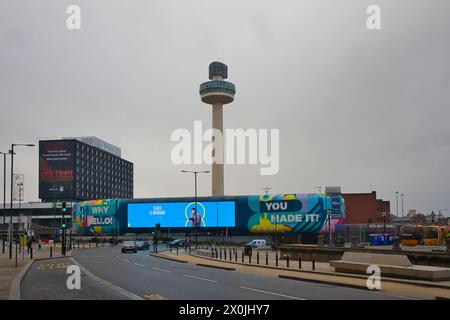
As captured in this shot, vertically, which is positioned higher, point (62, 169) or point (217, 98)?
point (217, 98)

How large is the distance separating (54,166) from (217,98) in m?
66.6

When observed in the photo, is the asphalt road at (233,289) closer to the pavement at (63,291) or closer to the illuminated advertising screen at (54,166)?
the pavement at (63,291)

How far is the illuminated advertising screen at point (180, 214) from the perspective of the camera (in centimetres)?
10494

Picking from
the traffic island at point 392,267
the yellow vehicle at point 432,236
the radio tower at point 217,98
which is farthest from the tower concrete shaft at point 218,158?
the traffic island at point 392,267

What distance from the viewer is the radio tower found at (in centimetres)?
12278

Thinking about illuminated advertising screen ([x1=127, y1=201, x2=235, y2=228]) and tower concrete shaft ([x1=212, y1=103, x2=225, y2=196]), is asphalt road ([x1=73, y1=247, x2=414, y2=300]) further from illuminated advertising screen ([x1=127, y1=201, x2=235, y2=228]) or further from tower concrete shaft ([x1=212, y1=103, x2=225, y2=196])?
tower concrete shaft ([x1=212, y1=103, x2=225, y2=196])

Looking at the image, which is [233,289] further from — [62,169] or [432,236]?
[62,169]

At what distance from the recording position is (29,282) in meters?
23.5

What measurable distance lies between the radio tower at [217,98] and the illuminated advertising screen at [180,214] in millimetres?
15238

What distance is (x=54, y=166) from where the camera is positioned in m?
165

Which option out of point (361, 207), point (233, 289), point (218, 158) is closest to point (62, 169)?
point (218, 158)

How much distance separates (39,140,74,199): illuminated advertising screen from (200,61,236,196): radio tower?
57.2 m

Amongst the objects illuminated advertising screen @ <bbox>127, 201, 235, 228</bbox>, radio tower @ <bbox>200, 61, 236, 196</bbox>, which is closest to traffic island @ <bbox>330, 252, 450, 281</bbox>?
illuminated advertising screen @ <bbox>127, 201, 235, 228</bbox>
